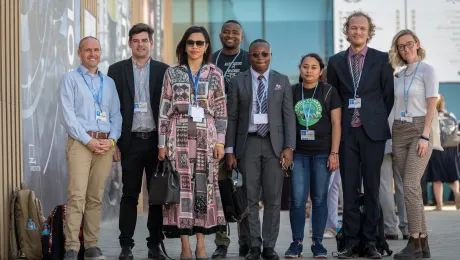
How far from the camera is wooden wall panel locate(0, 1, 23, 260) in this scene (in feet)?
24.2

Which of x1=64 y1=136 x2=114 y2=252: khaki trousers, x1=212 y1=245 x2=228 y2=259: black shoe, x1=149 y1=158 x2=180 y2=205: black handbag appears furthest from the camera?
x1=212 y1=245 x2=228 y2=259: black shoe

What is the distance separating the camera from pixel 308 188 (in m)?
7.59

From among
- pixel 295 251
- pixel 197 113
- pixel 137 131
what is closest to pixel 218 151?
pixel 197 113

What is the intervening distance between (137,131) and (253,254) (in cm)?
142

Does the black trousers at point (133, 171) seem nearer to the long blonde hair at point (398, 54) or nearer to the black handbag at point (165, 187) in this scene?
the black handbag at point (165, 187)

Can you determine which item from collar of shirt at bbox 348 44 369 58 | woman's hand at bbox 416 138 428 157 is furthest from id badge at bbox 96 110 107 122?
woman's hand at bbox 416 138 428 157

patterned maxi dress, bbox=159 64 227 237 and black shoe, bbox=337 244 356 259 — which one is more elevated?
patterned maxi dress, bbox=159 64 227 237

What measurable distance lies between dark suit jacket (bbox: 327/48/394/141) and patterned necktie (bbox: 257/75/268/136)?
678 mm

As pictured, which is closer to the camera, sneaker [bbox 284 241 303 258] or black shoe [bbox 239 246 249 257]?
sneaker [bbox 284 241 303 258]

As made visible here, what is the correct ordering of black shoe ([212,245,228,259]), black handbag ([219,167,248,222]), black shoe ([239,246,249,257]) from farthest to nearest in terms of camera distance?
black shoe ([239,246,249,257])
black shoe ([212,245,228,259])
black handbag ([219,167,248,222])

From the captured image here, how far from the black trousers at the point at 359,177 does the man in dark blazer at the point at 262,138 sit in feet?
1.67

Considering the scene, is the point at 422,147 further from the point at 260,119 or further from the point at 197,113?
the point at 197,113

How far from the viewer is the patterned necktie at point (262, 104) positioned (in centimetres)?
742

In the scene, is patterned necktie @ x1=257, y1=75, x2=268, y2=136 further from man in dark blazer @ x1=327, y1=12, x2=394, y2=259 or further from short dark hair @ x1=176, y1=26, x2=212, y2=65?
man in dark blazer @ x1=327, y1=12, x2=394, y2=259
